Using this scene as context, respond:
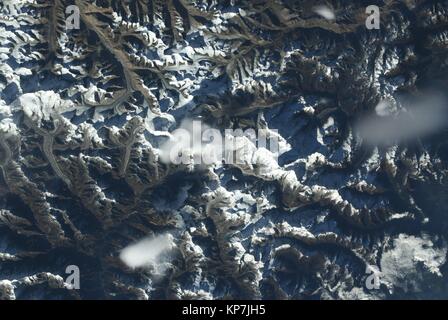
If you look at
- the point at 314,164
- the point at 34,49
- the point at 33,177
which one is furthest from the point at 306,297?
the point at 34,49

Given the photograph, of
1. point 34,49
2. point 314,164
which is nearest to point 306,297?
point 314,164

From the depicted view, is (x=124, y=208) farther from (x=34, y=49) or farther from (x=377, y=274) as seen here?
(x=377, y=274)

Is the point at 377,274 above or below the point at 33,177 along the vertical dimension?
below

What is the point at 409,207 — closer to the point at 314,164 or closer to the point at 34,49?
the point at 314,164
